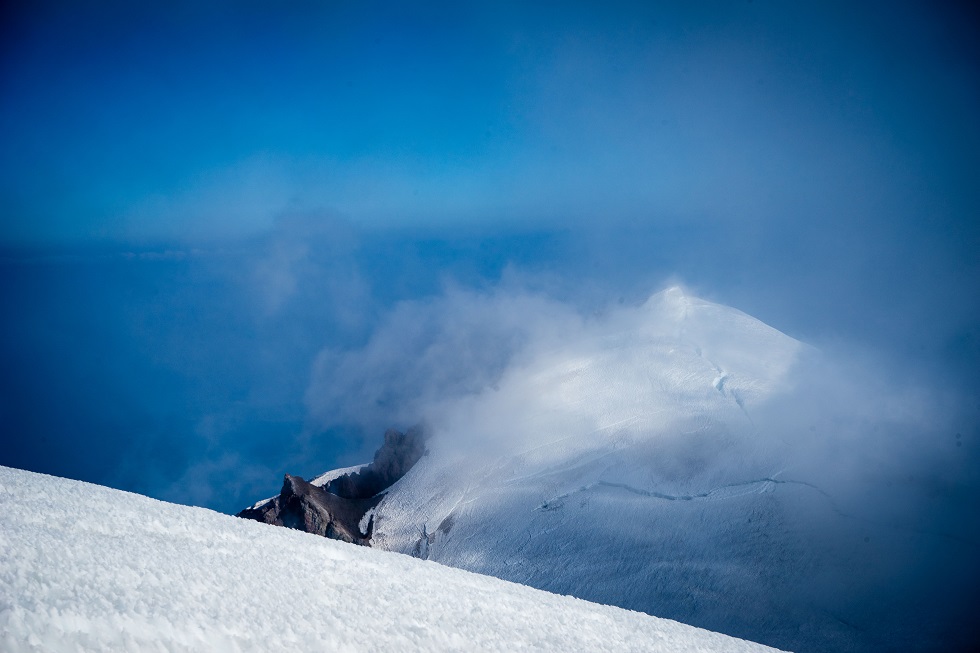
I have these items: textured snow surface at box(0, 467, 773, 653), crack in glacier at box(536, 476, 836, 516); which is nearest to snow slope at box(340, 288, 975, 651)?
crack in glacier at box(536, 476, 836, 516)

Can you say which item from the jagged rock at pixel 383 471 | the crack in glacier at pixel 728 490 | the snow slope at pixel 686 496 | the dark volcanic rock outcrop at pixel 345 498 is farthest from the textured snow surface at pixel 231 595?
the jagged rock at pixel 383 471

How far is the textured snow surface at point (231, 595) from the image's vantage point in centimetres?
115

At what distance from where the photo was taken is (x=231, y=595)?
4.63 ft

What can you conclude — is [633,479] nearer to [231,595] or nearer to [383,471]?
[383,471]

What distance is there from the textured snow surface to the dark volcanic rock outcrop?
12.0ft

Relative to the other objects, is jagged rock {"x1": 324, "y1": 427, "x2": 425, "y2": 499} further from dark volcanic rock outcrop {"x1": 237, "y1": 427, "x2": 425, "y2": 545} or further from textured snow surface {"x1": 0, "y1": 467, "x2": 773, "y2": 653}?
textured snow surface {"x1": 0, "y1": 467, "x2": 773, "y2": 653}

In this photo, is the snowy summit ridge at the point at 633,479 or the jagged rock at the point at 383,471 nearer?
the snowy summit ridge at the point at 633,479

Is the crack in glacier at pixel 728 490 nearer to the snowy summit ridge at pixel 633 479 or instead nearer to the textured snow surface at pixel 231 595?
the snowy summit ridge at pixel 633 479

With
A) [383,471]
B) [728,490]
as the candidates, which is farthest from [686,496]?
[383,471]

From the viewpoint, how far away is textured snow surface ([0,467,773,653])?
115 centimetres

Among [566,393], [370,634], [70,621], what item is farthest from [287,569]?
[566,393]

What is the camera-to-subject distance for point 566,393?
23.8 feet

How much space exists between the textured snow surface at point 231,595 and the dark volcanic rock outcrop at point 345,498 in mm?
3660

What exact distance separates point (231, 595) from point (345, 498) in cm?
653
